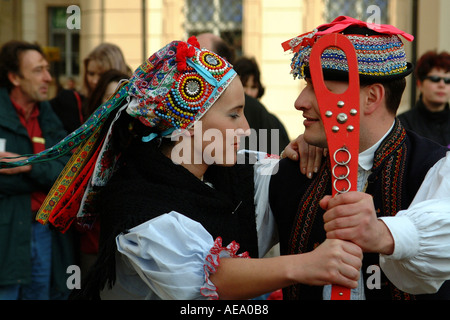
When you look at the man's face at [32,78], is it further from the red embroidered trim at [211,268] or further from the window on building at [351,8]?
the window on building at [351,8]

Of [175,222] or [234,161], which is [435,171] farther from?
[175,222]

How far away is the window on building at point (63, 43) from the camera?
1344 cm

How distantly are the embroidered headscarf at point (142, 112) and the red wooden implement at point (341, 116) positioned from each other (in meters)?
0.55

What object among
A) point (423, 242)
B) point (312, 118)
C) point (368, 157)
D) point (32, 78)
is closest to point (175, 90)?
point (312, 118)

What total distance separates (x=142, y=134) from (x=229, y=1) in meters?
8.14

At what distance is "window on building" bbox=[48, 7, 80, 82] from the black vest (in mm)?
11364

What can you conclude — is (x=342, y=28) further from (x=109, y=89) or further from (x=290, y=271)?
(x=109, y=89)

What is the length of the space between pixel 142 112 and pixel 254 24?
7480 millimetres

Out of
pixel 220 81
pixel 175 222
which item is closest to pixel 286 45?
pixel 220 81

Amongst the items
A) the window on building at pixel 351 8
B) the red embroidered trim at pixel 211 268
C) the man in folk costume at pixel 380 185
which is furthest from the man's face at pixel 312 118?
the window on building at pixel 351 8

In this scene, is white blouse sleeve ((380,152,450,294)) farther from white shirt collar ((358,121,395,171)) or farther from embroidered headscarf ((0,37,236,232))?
embroidered headscarf ((0,37,236,232))

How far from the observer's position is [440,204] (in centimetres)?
180

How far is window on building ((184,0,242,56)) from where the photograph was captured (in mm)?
9859

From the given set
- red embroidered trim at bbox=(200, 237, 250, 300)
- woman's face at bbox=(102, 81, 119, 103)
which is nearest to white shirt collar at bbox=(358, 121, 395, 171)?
red embroidered trim at bbox=(200, 237, 250, 300)
